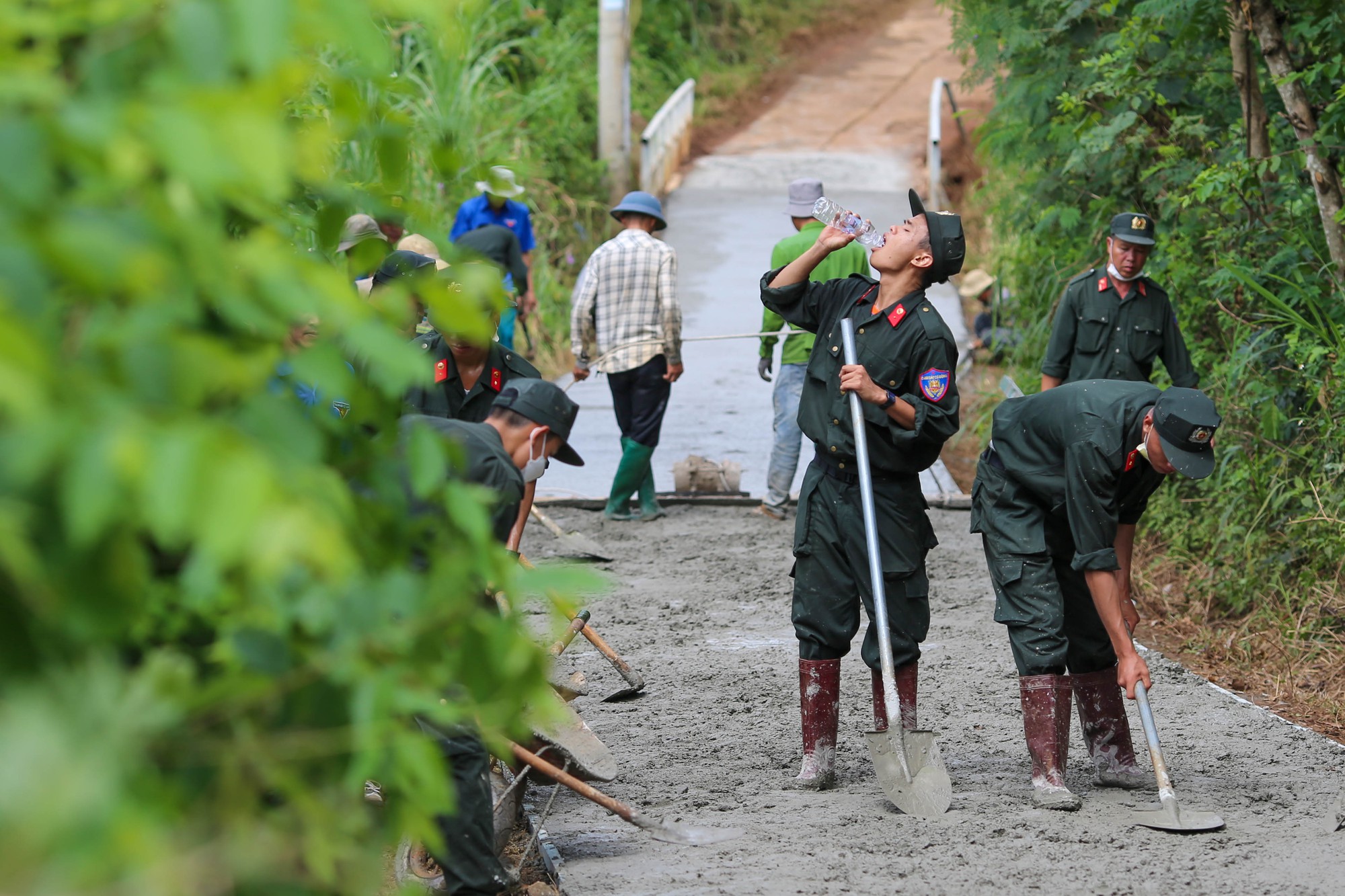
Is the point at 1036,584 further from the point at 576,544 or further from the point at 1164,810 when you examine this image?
the point at 576,544

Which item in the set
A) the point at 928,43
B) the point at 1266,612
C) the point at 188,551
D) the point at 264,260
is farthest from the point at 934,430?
the point at 928,43

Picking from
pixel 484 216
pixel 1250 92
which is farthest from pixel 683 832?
pixel 484 216

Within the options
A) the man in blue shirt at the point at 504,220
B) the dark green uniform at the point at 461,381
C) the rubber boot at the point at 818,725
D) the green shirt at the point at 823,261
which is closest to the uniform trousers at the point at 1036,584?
the rubber boot at the point at 818,725

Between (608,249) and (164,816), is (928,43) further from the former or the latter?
(164,816)

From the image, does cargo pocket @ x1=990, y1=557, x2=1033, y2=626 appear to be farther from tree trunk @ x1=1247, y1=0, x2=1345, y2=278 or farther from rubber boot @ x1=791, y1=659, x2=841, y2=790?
tree trunk @ x1=1247, y1=0, x2=1345, y2=278

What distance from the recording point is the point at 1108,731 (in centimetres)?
497

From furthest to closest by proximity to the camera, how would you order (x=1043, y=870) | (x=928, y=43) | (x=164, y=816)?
(x=928, y=43)
(x=1043, y=870)
(x=164, y=816)

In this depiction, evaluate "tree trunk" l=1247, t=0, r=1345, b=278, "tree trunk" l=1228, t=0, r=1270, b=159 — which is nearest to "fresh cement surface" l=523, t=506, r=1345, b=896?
"tree trunk" l=1247, t=0, r=1345, b=278

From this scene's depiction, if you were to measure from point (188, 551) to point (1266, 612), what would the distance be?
6.00 m

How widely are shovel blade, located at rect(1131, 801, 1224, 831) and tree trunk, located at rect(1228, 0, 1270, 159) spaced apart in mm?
4030

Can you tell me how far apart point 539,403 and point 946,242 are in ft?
5.87

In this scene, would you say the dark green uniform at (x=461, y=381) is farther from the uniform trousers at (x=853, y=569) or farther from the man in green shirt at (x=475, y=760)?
the man in green shirt at (x=475, y=760)

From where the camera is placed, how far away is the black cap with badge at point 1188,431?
164 inches

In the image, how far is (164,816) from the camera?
131 centimetres
